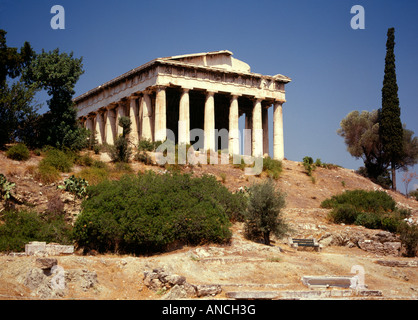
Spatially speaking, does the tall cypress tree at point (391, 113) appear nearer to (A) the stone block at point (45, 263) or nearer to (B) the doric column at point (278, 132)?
(B) the doric column at point (278, 132)

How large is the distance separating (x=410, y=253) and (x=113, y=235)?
42.6 ft

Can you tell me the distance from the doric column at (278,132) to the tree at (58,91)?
53.2 ft

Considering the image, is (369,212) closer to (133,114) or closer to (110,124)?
(133,114)

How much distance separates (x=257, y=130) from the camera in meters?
39.4

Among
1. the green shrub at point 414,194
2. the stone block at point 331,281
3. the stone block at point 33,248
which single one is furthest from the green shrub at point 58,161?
the green shrub at point 414,194

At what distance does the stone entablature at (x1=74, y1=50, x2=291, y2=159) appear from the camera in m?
35.9

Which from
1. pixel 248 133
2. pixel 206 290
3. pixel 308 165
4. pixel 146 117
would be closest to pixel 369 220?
pixel 308 165

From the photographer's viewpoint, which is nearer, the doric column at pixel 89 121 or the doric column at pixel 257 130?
the doric column at pixel 257 130

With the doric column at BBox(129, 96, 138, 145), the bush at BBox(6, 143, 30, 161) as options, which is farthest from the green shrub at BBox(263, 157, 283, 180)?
the bush at BBox(6, 143, 30, 161)

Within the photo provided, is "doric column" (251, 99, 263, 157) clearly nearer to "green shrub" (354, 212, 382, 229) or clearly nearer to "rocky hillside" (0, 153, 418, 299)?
"rocky hillside" (0, 153, 418, 299)

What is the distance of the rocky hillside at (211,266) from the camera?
40.9 ft

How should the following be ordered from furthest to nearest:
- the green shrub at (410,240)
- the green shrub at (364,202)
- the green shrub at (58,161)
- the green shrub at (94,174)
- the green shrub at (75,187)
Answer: the green shrub at (364,202) < the green shrub at (58,161) < the green shrub at (94,174) < the green shrub at (410,240) < the green shrub at (75,187)
